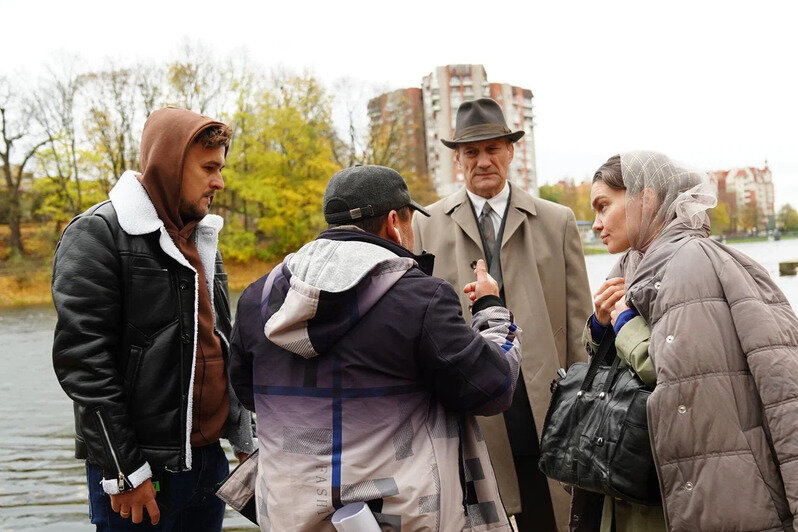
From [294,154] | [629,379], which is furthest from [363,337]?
[294,154]

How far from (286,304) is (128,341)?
0.90 m

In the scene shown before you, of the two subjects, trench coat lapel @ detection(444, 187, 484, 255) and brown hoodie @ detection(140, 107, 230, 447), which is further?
trench coat lapel @ detection(444, 187, 484, 255)

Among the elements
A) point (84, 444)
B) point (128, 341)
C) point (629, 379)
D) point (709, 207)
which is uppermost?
point (709, 207)

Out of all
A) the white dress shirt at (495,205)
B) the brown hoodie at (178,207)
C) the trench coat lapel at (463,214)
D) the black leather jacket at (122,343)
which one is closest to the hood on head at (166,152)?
the brown hoodie at (178,207)

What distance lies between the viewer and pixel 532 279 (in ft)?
12.6

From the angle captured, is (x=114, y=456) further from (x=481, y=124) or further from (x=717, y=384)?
(x=481, y=124)

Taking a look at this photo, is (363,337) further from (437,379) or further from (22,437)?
(22,437)

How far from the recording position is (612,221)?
2824mm

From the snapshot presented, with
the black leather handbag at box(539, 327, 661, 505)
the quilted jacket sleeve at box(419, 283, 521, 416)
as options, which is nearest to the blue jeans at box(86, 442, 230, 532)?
the quilted jacket sleeve at box(419, 283, 521, 416)

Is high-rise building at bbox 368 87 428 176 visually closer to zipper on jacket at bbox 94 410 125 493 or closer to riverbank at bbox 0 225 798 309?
riverbank at bbox 0 225 798 309

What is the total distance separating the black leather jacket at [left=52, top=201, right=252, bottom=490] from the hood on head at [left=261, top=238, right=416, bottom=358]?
710mm

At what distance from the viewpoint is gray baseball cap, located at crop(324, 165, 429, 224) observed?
235 cm

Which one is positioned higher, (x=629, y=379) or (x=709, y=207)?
(x=709, y=207)

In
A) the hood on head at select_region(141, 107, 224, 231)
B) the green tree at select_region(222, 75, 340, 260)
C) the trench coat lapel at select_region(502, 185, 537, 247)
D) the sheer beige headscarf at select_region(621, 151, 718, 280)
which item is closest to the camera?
the sheer beige headscarf at select_region(621, 151, 718, 280)
